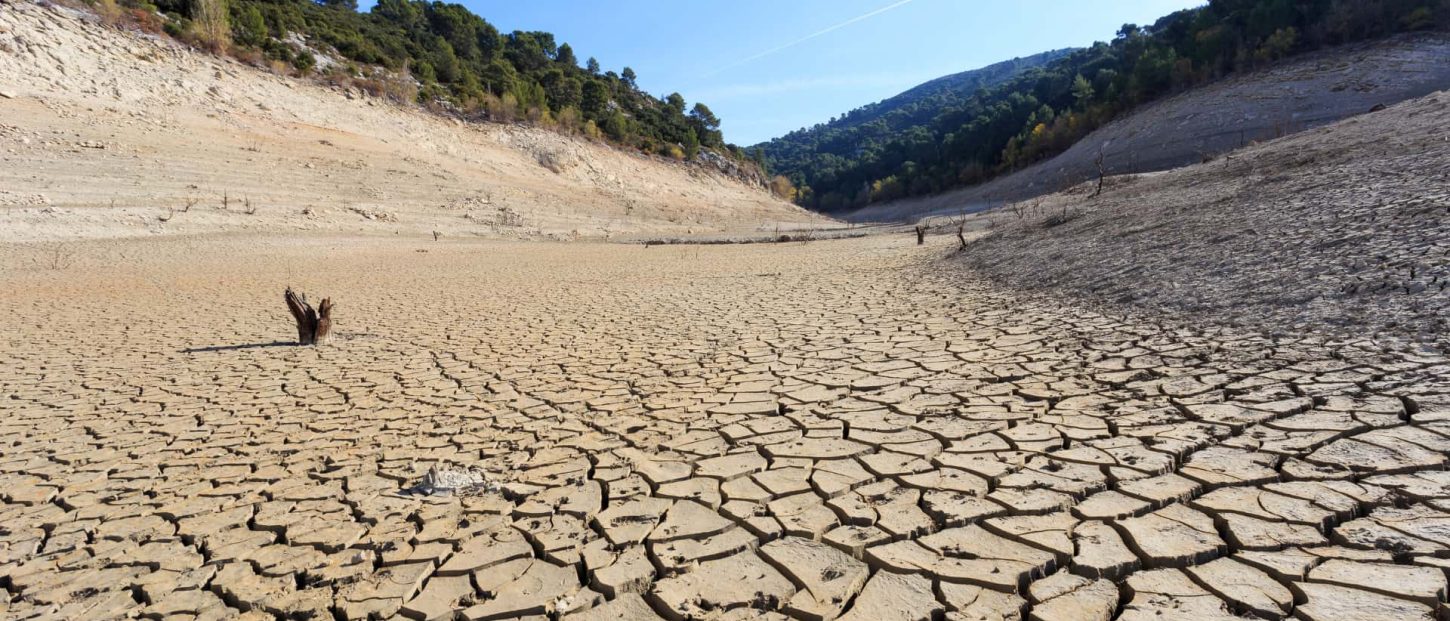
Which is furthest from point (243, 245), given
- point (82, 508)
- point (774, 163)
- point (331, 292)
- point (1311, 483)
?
point (774, 163)

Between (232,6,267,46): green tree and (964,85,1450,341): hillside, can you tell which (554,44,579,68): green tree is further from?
(964,85,1450,341): hillside

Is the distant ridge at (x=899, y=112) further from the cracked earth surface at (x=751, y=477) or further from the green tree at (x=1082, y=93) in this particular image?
the cracked earth surface at (x=751, y=477)

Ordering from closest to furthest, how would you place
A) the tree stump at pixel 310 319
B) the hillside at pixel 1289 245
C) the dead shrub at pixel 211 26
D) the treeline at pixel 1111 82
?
1. the hillside at pixel 1289 245
2. the tree stump at pixel 310 319
3. the dead shrub at pixel 211 26
4. the treeline at pixel 1111 82

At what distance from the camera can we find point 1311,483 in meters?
2.20

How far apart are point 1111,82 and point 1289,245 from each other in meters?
36.8

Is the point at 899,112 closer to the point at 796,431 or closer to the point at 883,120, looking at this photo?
the point at 883,120

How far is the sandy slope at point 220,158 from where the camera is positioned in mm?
14539

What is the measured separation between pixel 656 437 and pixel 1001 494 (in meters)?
1.55

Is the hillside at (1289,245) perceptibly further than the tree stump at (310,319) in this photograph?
No

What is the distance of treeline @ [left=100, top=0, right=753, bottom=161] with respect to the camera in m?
22.7

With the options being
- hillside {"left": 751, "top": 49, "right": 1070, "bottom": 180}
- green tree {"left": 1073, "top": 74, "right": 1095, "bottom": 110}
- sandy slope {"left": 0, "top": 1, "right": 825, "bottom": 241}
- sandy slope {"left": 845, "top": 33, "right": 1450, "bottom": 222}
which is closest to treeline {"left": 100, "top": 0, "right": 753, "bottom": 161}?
sandy slope {"left": 0, "top": 1, "right": 825, "bottom": 241}

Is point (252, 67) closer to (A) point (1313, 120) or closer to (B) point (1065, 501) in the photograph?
(B) point (1065, 501)

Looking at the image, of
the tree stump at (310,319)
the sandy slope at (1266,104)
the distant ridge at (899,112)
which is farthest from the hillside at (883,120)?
the tree stump at (310,319)

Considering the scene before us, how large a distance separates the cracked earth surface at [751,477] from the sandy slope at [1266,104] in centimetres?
1939
